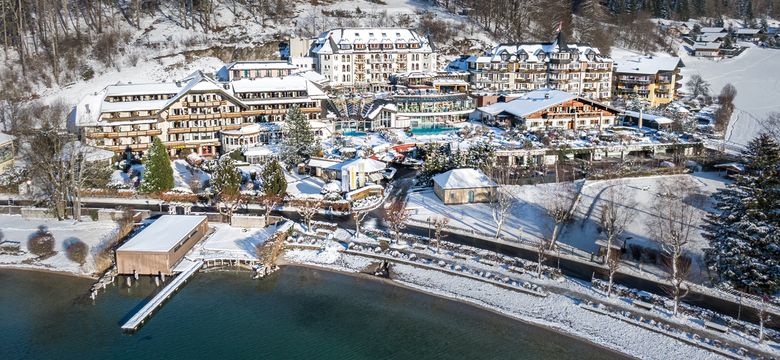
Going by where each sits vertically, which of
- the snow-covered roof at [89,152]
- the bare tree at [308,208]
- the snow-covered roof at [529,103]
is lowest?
the bare tree at [308,208]

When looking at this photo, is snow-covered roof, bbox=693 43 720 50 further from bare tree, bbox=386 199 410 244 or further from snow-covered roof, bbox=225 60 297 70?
bare tree, bbox=386 199 410 244

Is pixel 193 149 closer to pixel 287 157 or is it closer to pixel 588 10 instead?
pixel 287 157

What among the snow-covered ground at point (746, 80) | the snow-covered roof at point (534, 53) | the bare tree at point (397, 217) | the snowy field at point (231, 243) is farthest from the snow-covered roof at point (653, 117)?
the snowy field at point (231, 243)

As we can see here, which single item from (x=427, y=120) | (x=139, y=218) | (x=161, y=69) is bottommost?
(x=139, y=218)

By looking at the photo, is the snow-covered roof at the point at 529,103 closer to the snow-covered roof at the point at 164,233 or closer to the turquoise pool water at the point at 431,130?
the turquoise pool water at the point at 431,130

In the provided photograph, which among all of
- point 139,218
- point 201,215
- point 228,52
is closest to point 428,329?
point 201,215

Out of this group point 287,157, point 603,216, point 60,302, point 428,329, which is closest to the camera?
point 428,329

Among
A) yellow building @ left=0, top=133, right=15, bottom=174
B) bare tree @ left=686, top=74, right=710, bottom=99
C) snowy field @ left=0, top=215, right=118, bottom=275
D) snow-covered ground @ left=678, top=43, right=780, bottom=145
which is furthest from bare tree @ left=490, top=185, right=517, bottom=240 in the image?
bare tree @ left=686, top=74, right=710, bottom=99
